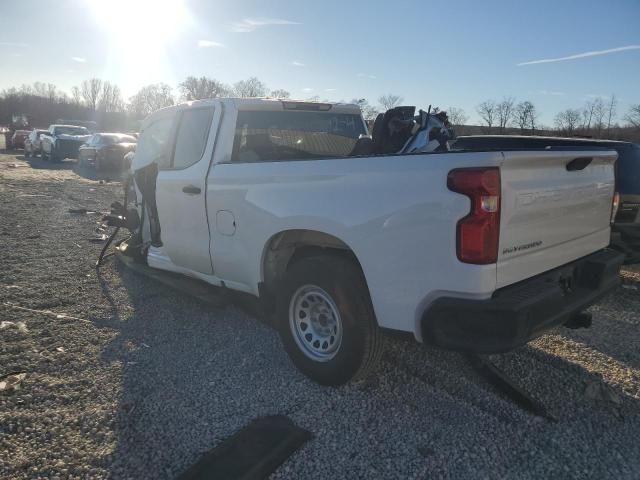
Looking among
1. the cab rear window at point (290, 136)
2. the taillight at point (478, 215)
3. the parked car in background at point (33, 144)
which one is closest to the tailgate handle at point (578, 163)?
the taillight at point (478, 215)

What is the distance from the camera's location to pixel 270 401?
3270 millimetres

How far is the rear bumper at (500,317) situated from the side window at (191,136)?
2.72m

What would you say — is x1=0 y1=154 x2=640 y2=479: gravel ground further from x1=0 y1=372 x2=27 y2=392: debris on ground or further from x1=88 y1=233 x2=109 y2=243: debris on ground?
x1=88 y1=233 x2=109 y2=243: debris on ground

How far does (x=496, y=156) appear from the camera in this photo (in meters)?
2.40

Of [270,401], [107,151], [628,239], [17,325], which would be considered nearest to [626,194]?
[628,239]

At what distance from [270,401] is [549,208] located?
6.94ft

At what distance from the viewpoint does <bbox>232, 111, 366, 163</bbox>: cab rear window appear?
168 inches

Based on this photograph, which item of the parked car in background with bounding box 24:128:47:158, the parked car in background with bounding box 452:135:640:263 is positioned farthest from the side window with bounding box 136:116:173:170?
the parked car in background with bounding box 24:128:47:158

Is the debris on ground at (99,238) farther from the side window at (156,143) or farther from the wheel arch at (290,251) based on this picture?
the wheel arch at (290,251)

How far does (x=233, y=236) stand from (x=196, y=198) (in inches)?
24.3

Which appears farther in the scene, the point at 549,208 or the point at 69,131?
the point at 69,131

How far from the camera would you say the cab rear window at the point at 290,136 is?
427cm

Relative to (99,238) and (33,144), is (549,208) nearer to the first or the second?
Result: (99,238)

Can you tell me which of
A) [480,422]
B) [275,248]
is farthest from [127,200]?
[480,422]
